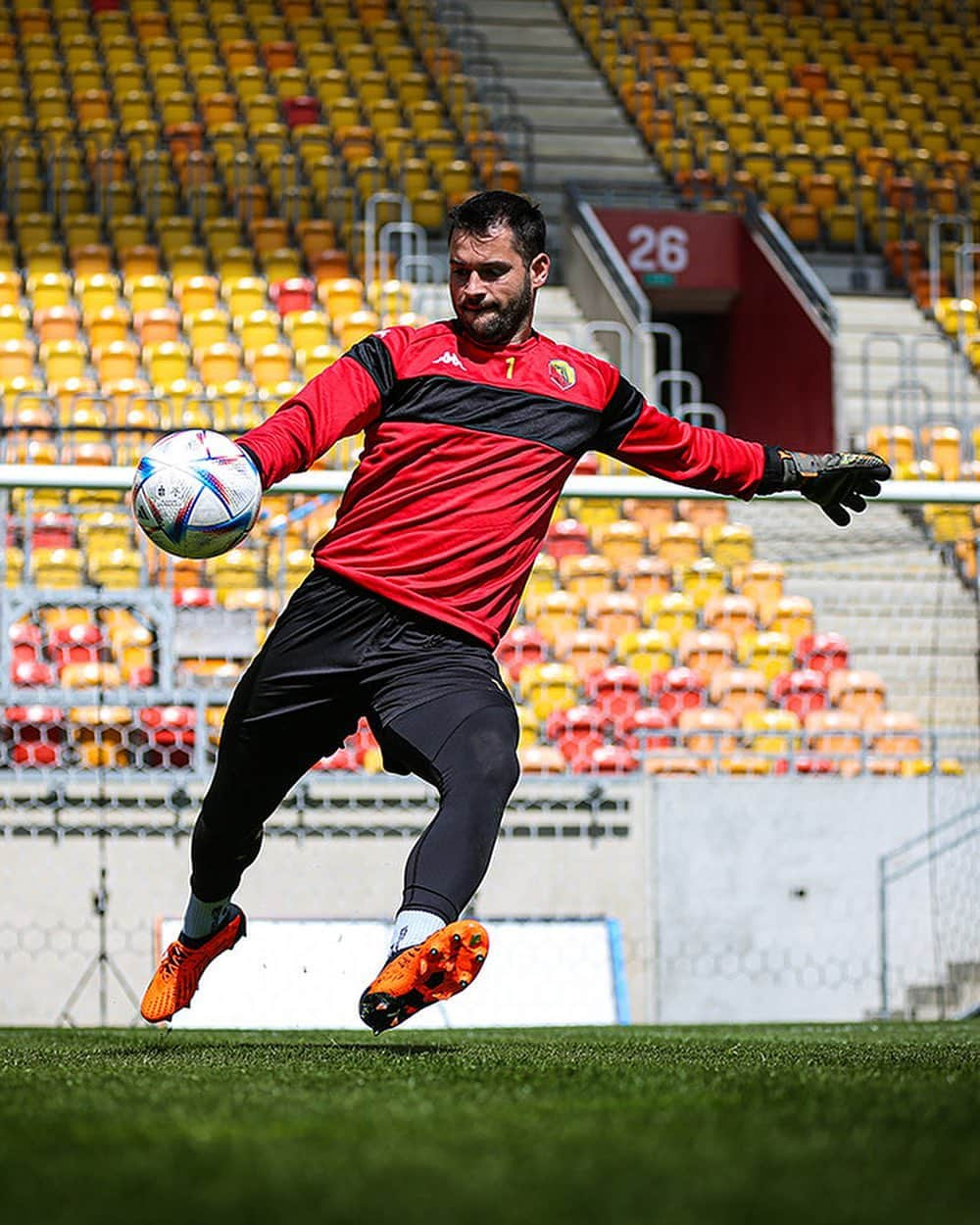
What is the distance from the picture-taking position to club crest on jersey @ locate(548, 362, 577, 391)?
452cm

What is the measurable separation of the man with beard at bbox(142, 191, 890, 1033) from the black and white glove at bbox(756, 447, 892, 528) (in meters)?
0.50

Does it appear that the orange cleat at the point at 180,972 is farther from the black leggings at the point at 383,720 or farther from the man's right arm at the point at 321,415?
the man's right arm at the point at 321,415

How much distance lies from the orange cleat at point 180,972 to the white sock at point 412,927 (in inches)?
41.5

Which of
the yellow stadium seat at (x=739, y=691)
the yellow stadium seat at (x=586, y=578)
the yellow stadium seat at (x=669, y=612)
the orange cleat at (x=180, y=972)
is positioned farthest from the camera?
the yellow stadium seat at (x=739, y=691)

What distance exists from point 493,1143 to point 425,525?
7.08 ft

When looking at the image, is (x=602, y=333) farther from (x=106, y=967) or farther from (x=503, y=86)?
(x=106, y=967)

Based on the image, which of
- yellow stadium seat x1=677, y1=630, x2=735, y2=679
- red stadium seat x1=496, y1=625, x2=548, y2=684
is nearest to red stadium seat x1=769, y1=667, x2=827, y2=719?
yellow stadium seat x1=677, y1=630, x2=735, y2=679

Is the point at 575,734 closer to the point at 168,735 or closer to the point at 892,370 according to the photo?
the point at 168,735

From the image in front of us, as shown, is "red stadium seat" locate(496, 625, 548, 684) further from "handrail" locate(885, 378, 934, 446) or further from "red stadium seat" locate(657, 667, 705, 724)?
"handrail" locate(885, 378, 934, 446)

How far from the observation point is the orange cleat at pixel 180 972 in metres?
4.80

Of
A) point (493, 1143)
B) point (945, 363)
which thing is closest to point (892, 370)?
point (945, 363)

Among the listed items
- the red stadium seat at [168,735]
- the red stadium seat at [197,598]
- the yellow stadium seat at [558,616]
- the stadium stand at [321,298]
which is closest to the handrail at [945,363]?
the stadium stand at [321,298]

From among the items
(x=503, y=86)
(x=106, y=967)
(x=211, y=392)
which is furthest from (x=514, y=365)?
(x=503, y=86)

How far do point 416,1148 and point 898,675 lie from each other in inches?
391
